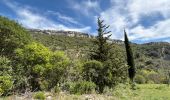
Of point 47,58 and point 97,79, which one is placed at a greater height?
point 47,58

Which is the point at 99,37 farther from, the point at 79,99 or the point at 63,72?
the point at 79,99

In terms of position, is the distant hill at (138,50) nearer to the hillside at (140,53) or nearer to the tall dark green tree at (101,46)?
Result: the hillside at (140,53)

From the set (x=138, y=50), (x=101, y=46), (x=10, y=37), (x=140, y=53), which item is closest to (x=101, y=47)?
(x=101, y=46)

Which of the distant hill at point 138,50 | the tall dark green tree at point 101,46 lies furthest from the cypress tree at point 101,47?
the distant hill at point 138,50

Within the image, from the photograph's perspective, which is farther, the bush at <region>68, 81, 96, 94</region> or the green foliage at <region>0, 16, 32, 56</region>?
the green foliage at <region>0, 16, 32, 56</region>

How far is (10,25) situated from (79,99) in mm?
24727

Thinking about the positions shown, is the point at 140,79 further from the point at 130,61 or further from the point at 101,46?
the point at 101,46

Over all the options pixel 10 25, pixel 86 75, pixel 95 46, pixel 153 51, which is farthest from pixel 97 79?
pixel 153 51

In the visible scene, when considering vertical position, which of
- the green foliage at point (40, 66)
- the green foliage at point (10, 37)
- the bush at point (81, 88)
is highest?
the green foliage at point (10, 37)

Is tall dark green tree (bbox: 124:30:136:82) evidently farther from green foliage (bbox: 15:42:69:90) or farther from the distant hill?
the distant hill

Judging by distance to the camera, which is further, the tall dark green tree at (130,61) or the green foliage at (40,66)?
the tall dark green tree at (130,61)

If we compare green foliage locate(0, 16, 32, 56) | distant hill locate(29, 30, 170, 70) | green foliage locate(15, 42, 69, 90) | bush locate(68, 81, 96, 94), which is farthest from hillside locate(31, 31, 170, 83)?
bush locate(68, 81, 96, 94)

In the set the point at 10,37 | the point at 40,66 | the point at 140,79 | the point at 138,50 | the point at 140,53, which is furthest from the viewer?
the point at 138,50

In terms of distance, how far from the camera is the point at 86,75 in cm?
2177
